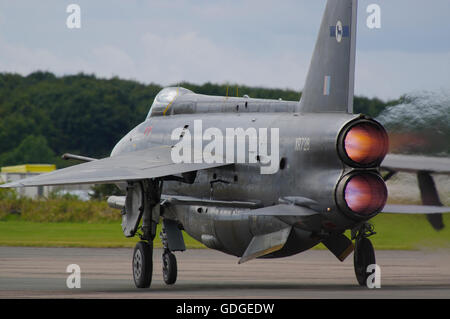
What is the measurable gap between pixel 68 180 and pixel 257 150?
3.53m

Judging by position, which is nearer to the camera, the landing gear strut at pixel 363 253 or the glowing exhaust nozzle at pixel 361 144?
the glowing exhaust nozzle at pixel 361 144

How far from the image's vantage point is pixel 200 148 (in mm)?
20016

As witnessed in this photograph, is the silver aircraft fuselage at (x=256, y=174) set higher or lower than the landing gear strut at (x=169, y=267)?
higher

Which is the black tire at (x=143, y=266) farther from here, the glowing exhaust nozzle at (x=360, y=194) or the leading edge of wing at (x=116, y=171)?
A: the glowing exhaust nozzle at (x=360, y=194)

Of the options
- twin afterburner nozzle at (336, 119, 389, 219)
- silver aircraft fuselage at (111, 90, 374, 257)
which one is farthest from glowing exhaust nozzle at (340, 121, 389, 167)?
silver aircraft fuselage at (111, 90, 374, 257)

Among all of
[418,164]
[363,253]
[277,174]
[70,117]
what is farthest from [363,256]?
[70,117]

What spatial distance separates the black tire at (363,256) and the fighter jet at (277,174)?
0.02 m

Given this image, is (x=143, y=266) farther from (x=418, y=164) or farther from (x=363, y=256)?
(x=418, y=164)

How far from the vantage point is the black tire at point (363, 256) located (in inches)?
709

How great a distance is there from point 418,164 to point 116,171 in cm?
585

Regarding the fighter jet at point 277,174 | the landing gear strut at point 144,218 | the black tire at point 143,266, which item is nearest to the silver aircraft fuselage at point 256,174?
the fighter jet at point 277,174

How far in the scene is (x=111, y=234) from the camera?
133 feet

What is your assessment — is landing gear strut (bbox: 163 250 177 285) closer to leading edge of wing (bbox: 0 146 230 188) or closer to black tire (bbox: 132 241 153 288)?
black tire (bbox: 132 241 153 288)
